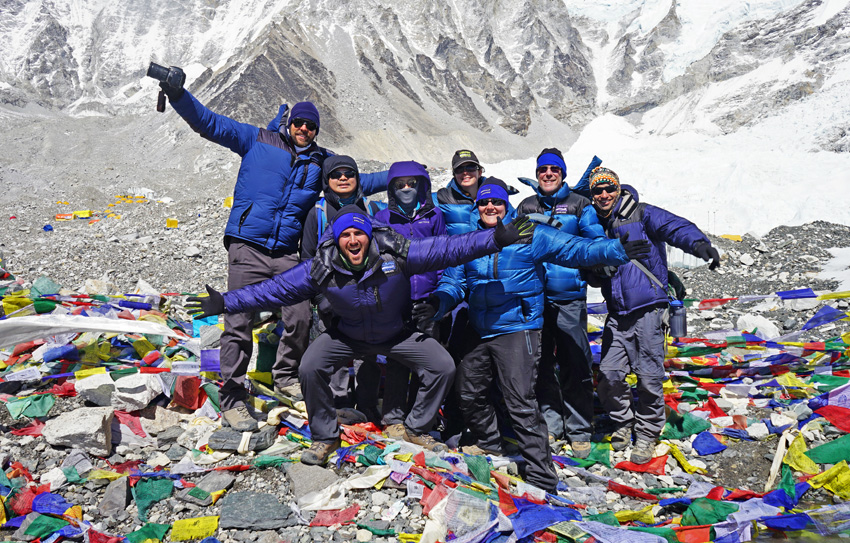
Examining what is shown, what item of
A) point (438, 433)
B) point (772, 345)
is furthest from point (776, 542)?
point (772, 345)

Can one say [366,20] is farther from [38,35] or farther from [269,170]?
[269,170]

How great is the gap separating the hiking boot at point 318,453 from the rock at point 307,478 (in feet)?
0.14

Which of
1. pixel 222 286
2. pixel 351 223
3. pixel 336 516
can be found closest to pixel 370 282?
pixel 351 223

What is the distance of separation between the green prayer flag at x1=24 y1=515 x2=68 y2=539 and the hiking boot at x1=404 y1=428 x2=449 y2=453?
2198 mm

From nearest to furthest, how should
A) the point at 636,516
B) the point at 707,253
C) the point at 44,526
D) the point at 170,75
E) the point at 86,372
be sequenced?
the point at 44,526 < the point at 636,516 < the point at 707,253 < the point at 170,75 < the point at 86,372

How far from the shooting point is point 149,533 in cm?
342

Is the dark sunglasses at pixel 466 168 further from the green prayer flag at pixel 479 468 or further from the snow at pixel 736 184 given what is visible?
the snow at pixel 736 184

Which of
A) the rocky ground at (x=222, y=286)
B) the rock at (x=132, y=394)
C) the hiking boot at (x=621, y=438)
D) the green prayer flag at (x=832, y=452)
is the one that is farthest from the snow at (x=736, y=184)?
→ the rock at (x=132, y=394)

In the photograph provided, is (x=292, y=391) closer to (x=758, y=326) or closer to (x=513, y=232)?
(x=513, y=232)

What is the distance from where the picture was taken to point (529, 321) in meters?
4.06

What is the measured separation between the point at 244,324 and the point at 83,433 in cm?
130

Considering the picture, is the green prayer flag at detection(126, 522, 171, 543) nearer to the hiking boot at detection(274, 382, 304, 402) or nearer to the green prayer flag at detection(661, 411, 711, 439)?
the hiking boot at detection(274, 382, 304, 402)

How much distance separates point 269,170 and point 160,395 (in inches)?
82.6

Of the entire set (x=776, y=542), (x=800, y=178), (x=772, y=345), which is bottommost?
(x=776, y=542)
